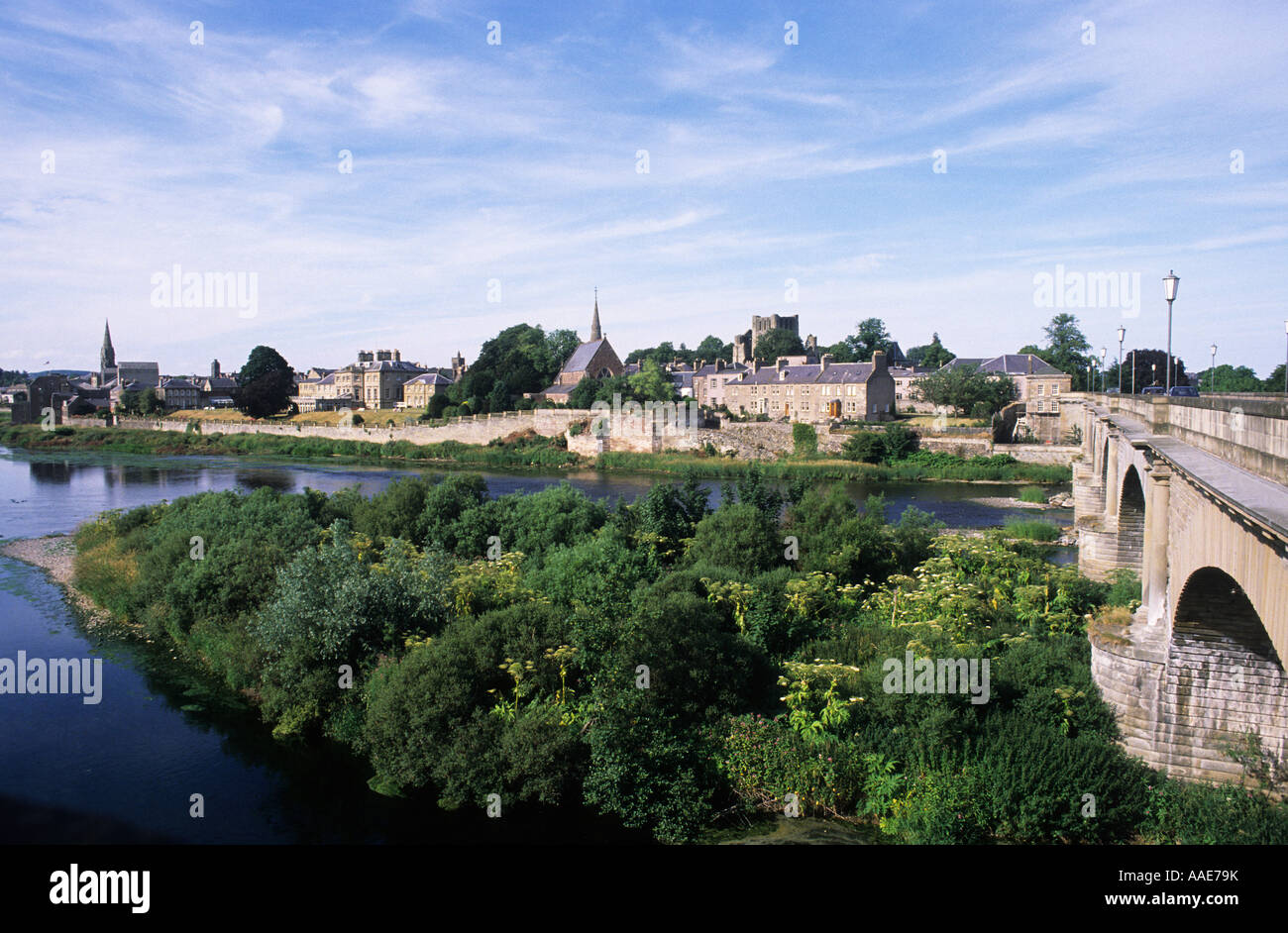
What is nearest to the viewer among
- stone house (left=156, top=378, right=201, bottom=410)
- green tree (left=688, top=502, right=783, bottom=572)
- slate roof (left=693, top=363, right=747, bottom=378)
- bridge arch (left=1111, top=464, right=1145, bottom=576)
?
bridge arch (left=1111, top=464, right=1145, bottom=576)

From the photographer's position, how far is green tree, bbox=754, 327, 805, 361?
91312 mm

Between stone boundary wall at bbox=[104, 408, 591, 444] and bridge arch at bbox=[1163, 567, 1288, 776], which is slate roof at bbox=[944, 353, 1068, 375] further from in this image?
bridge arch at bbox=[1163, 567, 1288, 776]

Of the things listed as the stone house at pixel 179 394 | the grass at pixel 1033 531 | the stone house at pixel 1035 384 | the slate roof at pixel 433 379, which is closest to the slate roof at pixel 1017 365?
the stone house at pixel 1035 384

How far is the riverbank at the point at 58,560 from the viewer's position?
2173cm

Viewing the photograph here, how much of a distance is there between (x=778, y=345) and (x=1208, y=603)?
83691 mm

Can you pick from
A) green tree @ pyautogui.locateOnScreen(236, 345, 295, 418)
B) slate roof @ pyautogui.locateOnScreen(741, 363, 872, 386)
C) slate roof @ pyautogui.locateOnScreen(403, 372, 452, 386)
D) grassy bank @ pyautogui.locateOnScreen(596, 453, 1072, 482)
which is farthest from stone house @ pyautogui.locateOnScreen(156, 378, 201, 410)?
grassy bank @ pyautogui.locateOnScreen(596, 453, 1072, 482)

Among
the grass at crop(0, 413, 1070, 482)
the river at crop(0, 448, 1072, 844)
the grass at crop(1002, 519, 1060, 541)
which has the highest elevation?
the grass at crop(0, 413, 1070, 482)

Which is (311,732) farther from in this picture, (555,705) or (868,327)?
(868,327)

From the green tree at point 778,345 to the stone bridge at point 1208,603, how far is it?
78.0 metres

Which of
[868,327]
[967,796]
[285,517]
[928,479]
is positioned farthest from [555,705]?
[868,327]

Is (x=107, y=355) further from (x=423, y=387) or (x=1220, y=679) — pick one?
(x=1220, y=679)

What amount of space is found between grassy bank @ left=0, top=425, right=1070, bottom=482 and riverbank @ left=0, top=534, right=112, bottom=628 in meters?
23.4

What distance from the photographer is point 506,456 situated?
196 feet

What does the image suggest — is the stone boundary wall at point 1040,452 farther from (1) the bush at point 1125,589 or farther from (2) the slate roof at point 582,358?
(2) the slate roof at point 582,358
